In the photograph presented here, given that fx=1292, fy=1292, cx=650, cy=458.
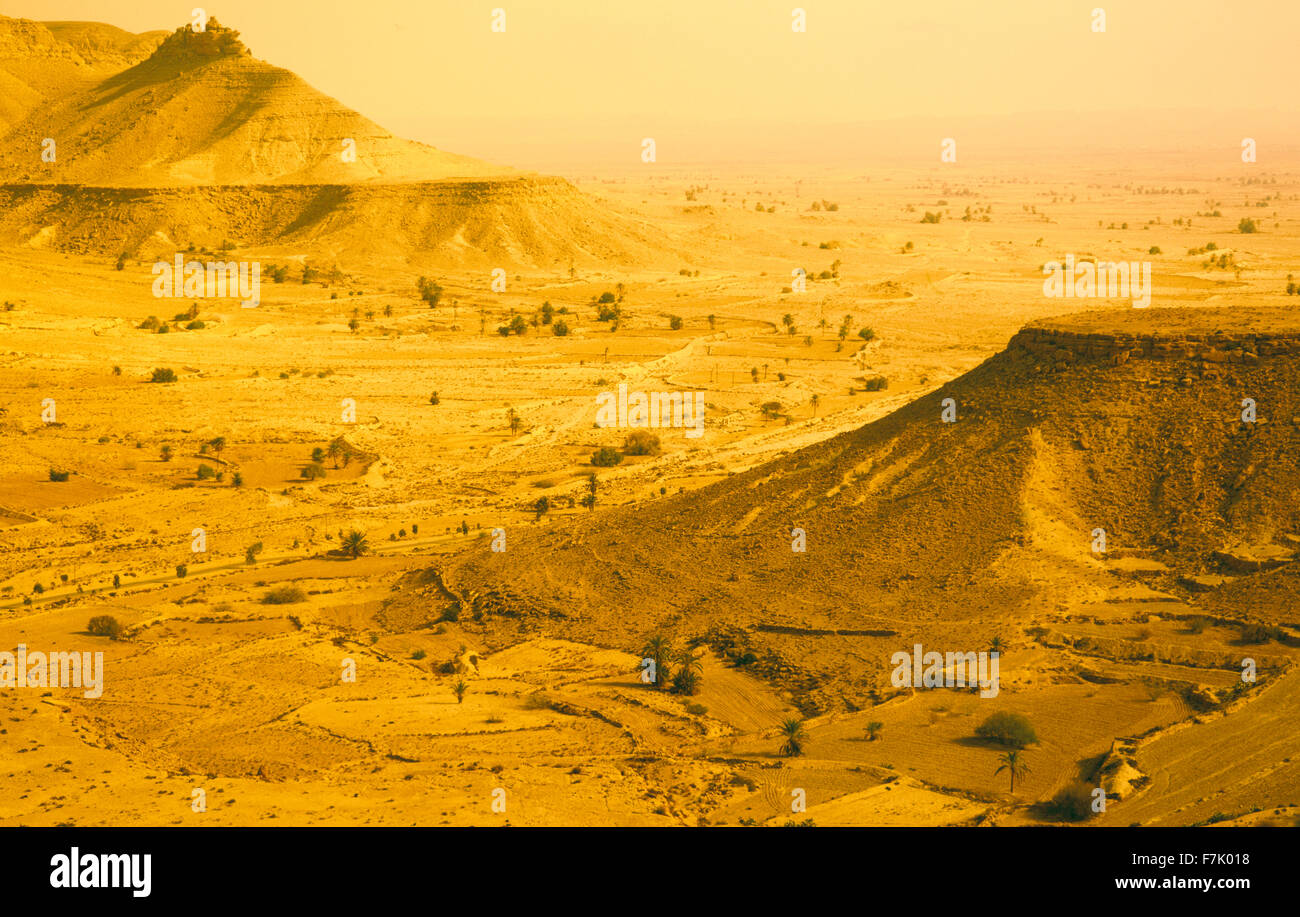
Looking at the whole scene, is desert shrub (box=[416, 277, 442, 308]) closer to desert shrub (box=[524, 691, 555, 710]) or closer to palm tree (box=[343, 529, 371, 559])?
palm tree (box=[343, 529, 371, 559])

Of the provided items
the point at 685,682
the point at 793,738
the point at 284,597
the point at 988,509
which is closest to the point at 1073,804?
the point at 793,738

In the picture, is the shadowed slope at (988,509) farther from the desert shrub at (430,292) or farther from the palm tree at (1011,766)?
the desert shrub at (430,292)

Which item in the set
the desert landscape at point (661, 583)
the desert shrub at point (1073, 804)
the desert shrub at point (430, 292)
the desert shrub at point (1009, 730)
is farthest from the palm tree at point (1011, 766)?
the desert shrub at point (430, 292)

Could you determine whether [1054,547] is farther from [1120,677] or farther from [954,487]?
[1120,677]

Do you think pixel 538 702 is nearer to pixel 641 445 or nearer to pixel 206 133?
pixel 641 445

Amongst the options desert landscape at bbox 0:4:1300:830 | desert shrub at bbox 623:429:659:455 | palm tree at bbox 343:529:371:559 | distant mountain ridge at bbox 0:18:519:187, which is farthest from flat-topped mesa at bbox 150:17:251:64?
palm tree at bbox 343:529:371:559
